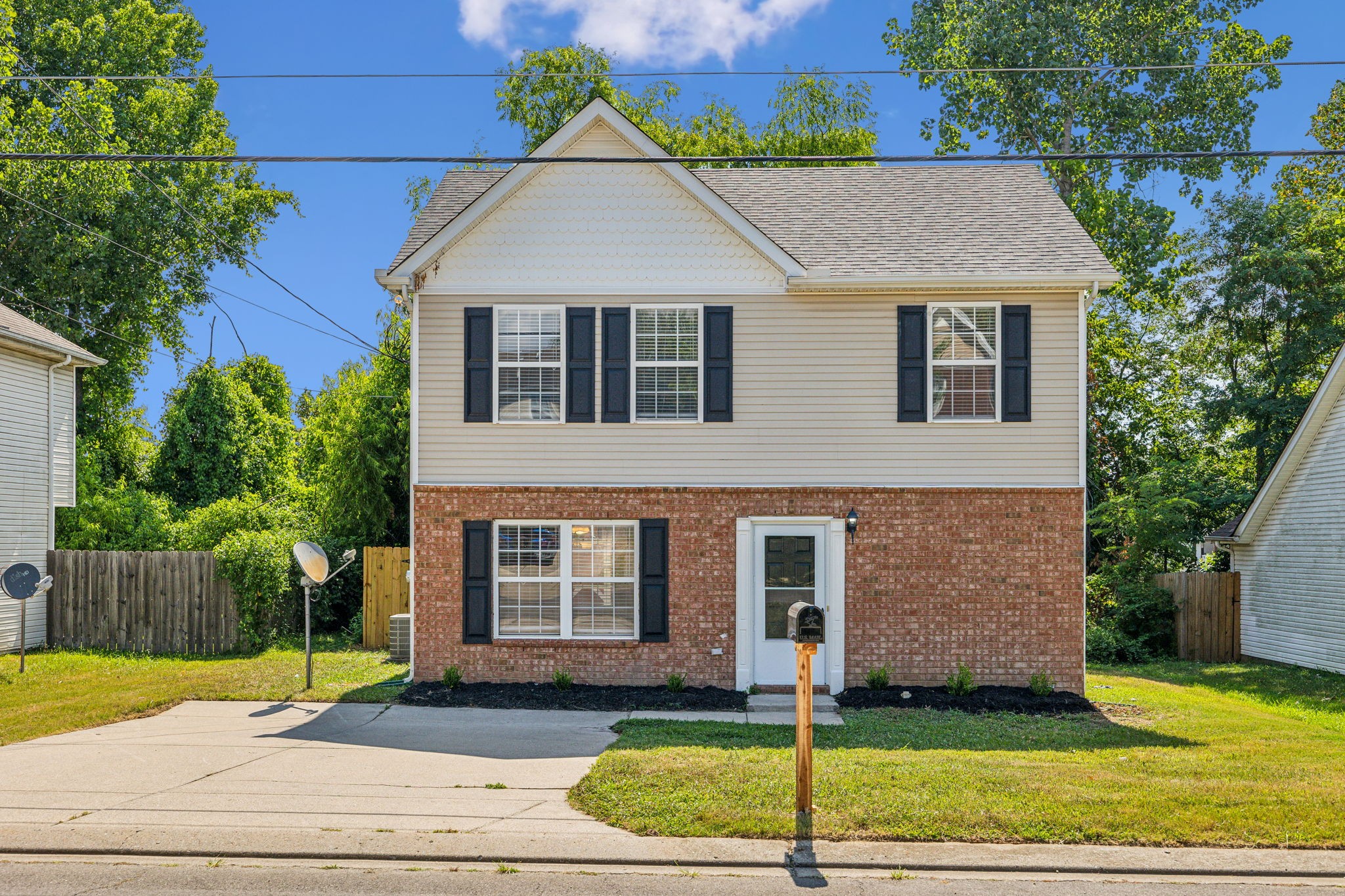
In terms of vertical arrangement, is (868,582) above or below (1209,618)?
above

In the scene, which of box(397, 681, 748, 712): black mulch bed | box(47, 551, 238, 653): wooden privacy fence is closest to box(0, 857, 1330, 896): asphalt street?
box(397, 681, 748, 712): black mulch bed

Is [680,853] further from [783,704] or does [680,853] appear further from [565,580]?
[565,580]

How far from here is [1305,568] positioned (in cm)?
1750

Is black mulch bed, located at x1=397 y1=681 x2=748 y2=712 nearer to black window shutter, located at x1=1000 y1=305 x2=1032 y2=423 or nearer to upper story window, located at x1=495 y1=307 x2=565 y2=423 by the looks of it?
upper story window, located at x1=495 y1=307 x2=565 y2=423

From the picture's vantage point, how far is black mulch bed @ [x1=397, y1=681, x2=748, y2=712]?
11883 millimetres

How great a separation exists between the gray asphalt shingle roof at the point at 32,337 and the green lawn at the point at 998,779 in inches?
498

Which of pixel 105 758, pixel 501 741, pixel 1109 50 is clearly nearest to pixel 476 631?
pixel 501 741

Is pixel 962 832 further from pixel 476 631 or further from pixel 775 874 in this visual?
pixel 476 631

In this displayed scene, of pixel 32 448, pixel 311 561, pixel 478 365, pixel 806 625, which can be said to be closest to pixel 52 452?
pixel 32 448

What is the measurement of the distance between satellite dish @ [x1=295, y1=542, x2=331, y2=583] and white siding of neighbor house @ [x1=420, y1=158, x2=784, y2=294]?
11.8ft

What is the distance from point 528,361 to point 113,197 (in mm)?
17267

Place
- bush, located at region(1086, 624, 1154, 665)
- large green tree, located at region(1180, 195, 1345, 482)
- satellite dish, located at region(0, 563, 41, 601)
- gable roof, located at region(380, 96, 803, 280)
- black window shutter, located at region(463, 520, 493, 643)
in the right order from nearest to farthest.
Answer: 1. gable roof, located at region(380, 96, 803, 280)
2. black window shutter, located at region(463, 520, 493, 643)
3. satellite dish, located at region(0, 563, 41, 601)
4. bush, located at region(1086, 624, 1154, 665)
5. large green tree, located at region(1180, 195, 1345, 482)

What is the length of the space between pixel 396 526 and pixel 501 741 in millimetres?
11253

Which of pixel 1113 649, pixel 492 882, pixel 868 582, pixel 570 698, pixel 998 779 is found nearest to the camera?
pixel 492 882
